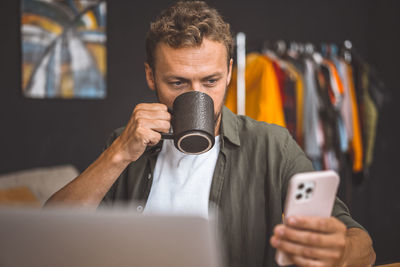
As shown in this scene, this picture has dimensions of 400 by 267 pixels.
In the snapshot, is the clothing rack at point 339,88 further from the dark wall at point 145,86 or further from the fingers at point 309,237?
the fingers at point 309,237

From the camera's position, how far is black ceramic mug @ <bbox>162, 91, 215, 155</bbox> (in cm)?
92

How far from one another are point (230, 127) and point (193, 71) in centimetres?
26

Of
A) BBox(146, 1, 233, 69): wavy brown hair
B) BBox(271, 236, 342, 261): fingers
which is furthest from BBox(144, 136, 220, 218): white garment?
BBox(271, 236, 342, 261): fingers

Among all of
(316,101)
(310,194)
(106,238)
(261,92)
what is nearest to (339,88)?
(316,101)

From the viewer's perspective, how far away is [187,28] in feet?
3.70

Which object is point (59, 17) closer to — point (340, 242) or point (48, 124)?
point (48, 124)

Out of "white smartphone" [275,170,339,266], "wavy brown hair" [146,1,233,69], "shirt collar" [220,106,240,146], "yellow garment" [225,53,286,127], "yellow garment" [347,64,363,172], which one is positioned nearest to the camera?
"white smartphone" [275,170,339,266]

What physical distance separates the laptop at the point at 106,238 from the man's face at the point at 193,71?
26.1 inches

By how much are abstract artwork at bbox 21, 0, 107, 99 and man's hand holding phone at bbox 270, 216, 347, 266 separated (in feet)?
7.85

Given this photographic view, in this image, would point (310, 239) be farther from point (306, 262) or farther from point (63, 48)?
point (63, 48)

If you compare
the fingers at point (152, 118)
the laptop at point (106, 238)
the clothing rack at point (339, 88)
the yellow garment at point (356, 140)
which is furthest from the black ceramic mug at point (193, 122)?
the yellow garment at point (356, 140)

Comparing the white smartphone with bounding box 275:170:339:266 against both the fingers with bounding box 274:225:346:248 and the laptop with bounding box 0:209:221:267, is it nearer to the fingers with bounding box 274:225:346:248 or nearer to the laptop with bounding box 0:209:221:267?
the fingers with bounding box 274:225:346:248

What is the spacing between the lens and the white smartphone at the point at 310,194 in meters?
0.65

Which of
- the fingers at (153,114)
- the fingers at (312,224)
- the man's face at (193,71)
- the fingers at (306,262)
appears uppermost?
the man's face at (193,71)
